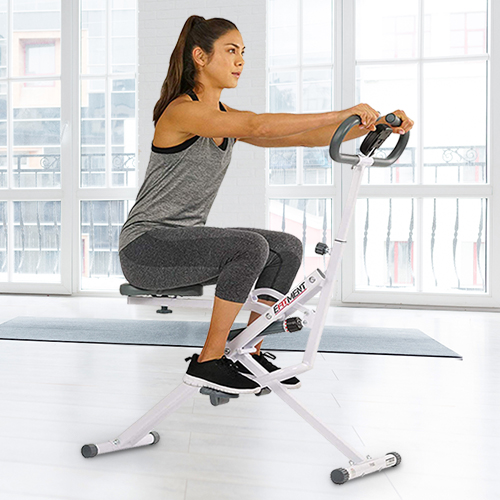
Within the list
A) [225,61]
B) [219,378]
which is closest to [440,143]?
[225,61]

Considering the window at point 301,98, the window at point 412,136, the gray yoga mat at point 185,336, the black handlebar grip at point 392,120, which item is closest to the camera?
the black handlebar grip at point 392,120

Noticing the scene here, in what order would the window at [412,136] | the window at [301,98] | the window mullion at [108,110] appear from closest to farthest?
the window at [412,136]
the window at [301,98]
the window mullion at [108,110]

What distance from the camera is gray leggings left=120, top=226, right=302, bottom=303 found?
1443 mm

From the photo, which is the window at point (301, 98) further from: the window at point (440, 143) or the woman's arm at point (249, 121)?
the woman's arm at point (249, 121)

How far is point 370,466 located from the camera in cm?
143

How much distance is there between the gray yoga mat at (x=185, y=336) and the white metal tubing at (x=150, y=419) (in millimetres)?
1356

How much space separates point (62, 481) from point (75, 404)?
61 centimetres

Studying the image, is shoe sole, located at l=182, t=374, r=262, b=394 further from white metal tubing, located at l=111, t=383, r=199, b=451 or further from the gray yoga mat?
the gray yoga mat

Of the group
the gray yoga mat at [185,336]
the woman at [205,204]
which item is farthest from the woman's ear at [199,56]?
the gray yoga mat at [185,336]

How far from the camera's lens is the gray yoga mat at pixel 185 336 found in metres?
2.91

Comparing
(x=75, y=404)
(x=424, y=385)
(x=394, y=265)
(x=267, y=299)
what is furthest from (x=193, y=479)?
(x=394, y=265)

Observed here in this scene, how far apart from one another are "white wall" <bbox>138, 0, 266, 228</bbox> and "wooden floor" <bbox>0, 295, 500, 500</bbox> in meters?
1.81

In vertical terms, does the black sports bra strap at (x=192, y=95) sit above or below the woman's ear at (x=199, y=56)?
below

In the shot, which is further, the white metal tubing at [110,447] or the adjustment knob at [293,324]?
the white metal tubing at [110,447]
